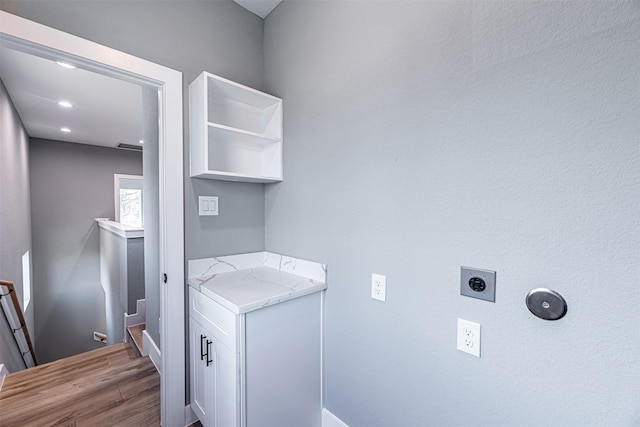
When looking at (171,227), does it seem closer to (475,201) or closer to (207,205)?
(207,205)

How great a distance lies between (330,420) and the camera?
1.51 meters

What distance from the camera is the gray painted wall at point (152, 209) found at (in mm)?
2223

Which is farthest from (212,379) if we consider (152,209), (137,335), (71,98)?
(71,98)

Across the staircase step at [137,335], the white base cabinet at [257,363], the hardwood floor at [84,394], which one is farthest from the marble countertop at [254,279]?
the staircase step at [137,335]

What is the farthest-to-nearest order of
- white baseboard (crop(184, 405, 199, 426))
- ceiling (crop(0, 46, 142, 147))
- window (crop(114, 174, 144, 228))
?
window (crop(114, 174, 144, 228)), ceiling (crop(0, 46, 142, 147)), white baseboard (crop(184, 405, 199, 426))

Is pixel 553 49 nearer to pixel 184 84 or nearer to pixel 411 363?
pixel 411 363

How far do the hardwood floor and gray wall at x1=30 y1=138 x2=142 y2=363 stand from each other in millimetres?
3548

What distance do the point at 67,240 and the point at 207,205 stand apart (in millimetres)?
5443

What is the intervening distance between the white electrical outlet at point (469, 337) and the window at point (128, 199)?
649 centimetres

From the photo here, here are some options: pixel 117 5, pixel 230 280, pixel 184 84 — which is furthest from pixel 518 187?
pixel 117 5

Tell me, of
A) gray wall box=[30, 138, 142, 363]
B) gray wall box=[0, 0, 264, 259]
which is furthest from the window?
gray wall box=[0, 0, 264, 259]

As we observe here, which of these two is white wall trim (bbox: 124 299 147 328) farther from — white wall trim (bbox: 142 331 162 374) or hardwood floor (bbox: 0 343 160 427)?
white wall trim (bbox: 142 331 162 374)

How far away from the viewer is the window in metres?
5.76

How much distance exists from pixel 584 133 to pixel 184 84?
1829 mm
